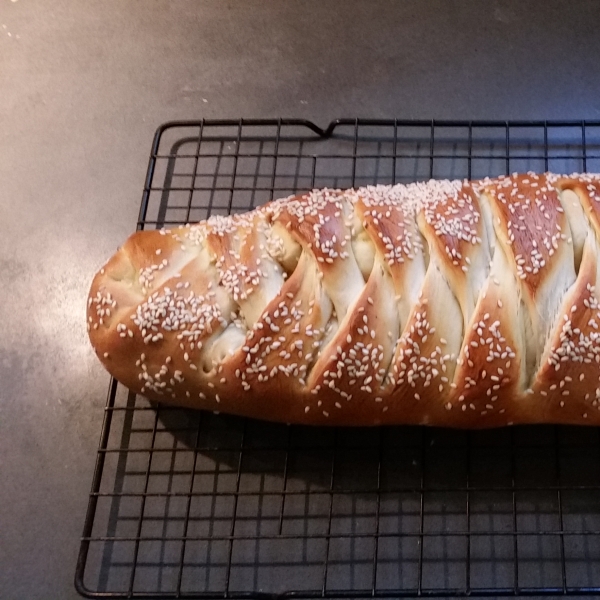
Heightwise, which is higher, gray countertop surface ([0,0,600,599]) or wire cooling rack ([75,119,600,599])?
gray countertop surface ([0,0,600,599])

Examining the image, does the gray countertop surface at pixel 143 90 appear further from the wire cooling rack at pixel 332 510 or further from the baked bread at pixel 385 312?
the baked bread at pixel 385 312

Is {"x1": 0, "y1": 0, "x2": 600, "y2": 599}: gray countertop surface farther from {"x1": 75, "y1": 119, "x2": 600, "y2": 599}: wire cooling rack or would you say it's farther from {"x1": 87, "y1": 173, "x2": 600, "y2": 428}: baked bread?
{"x1": 87, "y1": 173, "x2": 600, "y2": 428}: baked bread

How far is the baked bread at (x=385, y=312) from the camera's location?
3.80ft

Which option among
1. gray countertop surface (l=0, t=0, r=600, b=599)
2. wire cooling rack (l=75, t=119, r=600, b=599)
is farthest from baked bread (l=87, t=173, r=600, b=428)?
gray countertop surface (l=0, t=0, r=600, b=599)

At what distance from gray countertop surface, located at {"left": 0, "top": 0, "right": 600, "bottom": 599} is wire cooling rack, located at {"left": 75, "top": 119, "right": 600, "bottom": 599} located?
190mm

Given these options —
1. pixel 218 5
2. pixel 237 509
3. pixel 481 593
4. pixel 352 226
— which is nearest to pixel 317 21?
pixel 218 5

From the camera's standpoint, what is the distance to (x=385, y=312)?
1170 mm

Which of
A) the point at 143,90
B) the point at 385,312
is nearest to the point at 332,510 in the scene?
the point at 385,312

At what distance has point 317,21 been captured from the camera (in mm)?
1813

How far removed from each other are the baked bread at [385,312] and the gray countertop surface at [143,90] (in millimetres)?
314

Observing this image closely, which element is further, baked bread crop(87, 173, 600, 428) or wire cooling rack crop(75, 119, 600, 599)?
wire cooling rack crop(75, 119, 600, 599)

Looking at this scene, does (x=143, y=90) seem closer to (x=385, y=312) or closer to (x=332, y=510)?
(x=385, y=312)

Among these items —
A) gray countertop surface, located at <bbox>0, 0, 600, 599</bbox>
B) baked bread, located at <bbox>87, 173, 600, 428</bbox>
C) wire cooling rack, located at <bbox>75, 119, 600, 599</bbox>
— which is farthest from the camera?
gray countertop surface, located at <bbox>0, 0, 600, 599</bbox>

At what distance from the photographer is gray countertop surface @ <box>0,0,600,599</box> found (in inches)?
59.9
